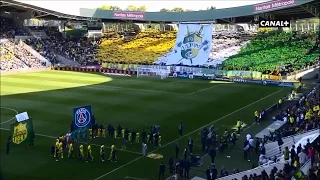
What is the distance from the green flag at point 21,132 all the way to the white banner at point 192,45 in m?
38.1

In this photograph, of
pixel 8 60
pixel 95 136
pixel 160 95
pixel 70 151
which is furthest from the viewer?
pixel 8 60

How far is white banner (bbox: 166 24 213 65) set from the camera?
62.2 metres

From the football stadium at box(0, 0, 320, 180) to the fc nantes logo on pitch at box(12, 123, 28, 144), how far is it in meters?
0.07

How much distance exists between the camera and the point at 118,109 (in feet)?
120

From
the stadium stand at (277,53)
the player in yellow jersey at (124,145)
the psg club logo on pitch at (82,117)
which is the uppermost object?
the stadium stand at (277,53)

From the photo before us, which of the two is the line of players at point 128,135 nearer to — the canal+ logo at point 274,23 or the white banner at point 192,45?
the white banner at point 192,45

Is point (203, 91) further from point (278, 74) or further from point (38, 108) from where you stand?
point (38, 108)

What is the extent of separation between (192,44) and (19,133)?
4155cm

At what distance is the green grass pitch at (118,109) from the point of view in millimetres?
22781

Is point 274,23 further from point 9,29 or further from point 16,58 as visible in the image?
point 9,29

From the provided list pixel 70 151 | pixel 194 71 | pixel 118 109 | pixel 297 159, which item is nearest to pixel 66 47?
pixel 194 71

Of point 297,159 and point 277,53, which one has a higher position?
point 277,53

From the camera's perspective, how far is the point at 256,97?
4350 cm

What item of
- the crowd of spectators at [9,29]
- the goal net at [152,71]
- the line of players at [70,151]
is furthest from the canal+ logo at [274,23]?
the line of players at [70,151]
